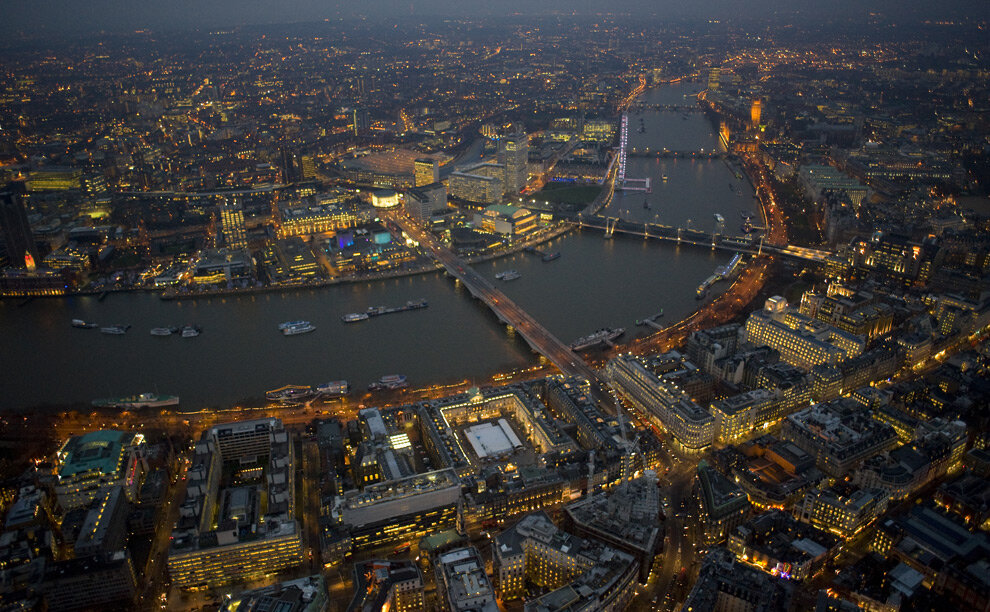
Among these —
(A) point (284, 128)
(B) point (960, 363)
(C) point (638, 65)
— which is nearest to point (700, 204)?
(B) point (960, 363)

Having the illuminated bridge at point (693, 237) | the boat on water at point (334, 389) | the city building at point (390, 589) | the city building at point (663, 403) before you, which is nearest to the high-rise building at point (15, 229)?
the boat on water at point (334, 389)

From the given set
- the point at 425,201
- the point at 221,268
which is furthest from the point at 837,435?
the point at 221,268

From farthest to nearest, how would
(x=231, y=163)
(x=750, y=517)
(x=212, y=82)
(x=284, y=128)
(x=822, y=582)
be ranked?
(x=212, y=82) → (x=284, y=128) → (x=231, y=163) → (x=750, y=517) → (x=822, y=582)

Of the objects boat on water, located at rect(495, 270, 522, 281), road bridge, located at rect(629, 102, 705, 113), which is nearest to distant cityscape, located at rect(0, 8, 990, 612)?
boat on water, located at rect(495, 270, 522, 281)

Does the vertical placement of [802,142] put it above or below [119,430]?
above

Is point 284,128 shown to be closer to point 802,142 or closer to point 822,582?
point 802,142

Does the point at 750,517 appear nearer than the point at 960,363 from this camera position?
Yes
